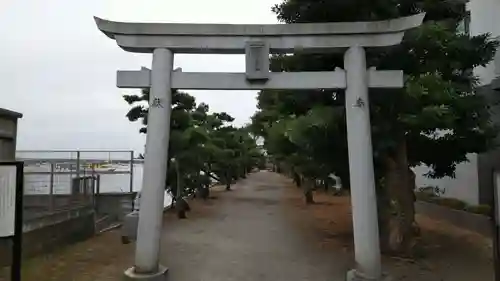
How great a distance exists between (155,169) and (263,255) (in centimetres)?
345

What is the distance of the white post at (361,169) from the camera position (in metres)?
7.13

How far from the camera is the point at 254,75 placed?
7.43 meters

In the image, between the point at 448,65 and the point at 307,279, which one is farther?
the point at 448,65

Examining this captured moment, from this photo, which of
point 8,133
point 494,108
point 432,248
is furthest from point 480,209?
point 8,133

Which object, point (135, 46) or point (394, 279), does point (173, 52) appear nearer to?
point (135, 46)

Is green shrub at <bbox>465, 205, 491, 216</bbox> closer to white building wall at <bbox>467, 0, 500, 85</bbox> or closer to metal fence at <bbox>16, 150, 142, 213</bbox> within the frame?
white building wall at <bbox>467, 0, 500, 85</bbox>

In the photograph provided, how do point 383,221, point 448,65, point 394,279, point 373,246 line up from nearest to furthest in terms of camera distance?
point 373,246
point 394,279
point 448,65
point 383,221

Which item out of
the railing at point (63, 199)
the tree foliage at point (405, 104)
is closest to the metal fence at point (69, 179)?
the railing at point (63, 199)

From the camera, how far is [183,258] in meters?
9.47

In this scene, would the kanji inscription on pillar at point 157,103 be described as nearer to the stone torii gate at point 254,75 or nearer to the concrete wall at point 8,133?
the stone torii gate at point 254,75

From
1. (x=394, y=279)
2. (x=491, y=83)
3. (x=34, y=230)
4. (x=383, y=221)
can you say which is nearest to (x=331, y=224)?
(x=383, y=221)

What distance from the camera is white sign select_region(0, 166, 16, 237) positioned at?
17.2ft

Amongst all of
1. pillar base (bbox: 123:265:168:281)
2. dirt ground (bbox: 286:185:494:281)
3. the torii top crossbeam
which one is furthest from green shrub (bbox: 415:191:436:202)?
pillar base (bbox: 123:265:168:281)

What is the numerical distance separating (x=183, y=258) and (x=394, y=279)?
401 cm
